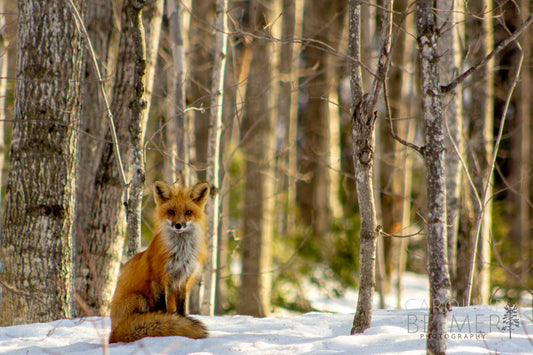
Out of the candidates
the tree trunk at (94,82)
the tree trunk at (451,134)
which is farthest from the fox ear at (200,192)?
the tree trunk at (451,134)

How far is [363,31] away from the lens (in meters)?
10.4

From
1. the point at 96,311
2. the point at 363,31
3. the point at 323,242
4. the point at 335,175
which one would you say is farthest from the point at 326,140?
the point at 96,311

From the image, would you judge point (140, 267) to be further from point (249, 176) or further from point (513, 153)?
point (513, 153)

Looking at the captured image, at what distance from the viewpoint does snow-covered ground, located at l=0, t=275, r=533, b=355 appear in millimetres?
4145

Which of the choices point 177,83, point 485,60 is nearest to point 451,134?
point 177,83

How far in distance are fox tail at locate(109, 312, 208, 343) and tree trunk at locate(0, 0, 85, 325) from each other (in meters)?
1.59

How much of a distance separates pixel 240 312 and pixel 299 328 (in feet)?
23.6

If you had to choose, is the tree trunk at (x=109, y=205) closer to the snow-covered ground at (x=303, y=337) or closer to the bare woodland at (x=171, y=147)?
the bare woodland at (x=171, y=147)

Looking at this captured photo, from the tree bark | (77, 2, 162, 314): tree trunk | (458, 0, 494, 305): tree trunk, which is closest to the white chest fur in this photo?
(77, 2, 162, 314): tree trunk

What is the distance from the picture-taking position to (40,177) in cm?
578

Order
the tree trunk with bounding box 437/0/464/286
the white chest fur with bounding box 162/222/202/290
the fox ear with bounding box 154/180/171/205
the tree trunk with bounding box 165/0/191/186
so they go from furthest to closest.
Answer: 1. the tree trunk with bounding box 437/0/464/286
2. the tree trunk with bounding box 165/0/191/186
3. the fox ear with bounding box 154/180/171/205
4. the white chest fur with bounding box 162/222/202/290

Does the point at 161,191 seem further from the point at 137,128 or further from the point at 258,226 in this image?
the point at 258,226

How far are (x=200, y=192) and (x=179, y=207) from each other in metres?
0.37

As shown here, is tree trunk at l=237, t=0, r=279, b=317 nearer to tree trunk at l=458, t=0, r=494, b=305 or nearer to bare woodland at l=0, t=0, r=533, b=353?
bare woodland at l=0, t=0, r=533, b=353
